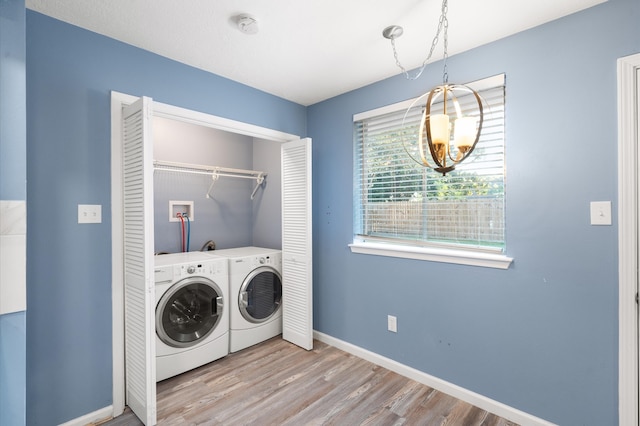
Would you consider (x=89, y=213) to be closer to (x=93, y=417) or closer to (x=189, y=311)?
(x=189, y=311)

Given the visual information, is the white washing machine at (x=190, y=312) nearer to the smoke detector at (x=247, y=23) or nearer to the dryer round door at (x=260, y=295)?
the dryer round door at (x=260, y=295)

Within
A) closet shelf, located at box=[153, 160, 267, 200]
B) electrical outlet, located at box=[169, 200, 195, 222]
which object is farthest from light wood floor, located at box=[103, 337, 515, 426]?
closet shelf, located at box=[153, 160, 267, 200]

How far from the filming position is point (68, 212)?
1.79 meters

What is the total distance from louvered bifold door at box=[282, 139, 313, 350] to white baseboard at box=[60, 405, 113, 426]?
148 cm

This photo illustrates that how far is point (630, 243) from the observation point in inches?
58.9

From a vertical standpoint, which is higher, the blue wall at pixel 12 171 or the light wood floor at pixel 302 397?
the blue wall at pixel 12 171

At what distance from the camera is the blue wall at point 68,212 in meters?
1.69

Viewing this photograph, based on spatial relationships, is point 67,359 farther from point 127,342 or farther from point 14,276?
point 14,276

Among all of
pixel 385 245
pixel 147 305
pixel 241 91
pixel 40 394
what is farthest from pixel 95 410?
pixel 241 91

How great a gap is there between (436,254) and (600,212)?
0.92 meters

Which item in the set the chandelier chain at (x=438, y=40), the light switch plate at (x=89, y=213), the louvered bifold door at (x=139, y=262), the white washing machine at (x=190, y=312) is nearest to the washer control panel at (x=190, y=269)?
the white washing machine at (x=190, y=312)

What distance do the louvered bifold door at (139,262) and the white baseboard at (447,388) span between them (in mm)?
1603

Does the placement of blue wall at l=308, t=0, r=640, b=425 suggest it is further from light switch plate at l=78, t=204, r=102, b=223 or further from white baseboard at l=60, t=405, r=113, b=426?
light switch plate at l=78, t=204, r=102, b=223

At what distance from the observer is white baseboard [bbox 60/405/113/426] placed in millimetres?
1786
